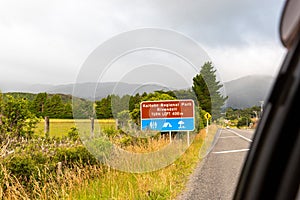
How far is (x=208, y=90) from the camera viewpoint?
13.2 meters

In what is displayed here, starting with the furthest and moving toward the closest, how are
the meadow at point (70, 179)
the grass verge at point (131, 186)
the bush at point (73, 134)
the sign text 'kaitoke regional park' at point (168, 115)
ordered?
the sign text 'kaitoke regional park' at point (168, 115) → the bush at point (73, 134) → the grass verge at point (131, 186) → the meadow at point (70, 179)

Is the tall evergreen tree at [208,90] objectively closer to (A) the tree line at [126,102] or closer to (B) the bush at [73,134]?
(A) the tree line at [126,102]

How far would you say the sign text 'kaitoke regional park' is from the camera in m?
12.6

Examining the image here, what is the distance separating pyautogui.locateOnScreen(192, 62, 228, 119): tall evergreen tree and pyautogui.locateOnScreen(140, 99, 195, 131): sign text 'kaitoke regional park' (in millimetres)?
668

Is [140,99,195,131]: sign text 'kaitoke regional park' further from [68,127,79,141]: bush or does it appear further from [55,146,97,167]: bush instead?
[55,146,97,167]: bush

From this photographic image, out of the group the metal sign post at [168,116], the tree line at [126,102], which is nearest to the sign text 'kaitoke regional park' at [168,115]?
the metal sign post at [168,116]

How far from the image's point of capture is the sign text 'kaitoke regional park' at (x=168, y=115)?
41.3ft

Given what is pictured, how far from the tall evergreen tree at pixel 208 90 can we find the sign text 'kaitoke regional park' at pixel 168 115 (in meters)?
0.67

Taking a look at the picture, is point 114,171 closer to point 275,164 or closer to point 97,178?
point 97,178

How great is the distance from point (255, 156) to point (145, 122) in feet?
38.7

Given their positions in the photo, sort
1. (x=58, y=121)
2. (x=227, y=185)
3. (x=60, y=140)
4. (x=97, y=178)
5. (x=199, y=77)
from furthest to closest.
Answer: (x=58, y=121)
(x=199, y=77)
(x=60, y=140)
(x=227, y=185)
(x=97, y=178)

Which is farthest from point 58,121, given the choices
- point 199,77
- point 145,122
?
point 199,77

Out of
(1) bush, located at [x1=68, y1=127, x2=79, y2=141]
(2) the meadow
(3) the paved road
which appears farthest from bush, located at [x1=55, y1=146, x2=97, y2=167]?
(1) bush, located at [x1=68, y1=127, x2=79, y2=141]

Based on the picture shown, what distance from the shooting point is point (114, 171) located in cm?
786
